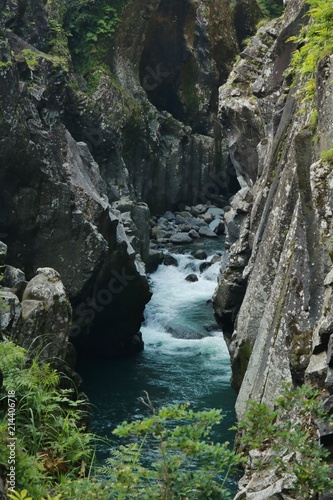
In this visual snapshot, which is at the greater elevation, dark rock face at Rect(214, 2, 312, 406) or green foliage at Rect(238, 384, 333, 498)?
dark rock face at Rect(214, 2, 312, 406)

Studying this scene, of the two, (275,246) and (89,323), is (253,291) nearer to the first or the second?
(275,246)

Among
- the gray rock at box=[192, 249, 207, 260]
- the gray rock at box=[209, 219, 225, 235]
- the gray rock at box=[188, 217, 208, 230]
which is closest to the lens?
the gray rock at box=[192, 249, 207, 260]

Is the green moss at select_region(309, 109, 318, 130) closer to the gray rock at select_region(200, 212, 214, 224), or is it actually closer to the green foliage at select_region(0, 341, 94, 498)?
the green foliage at select_region(0, 341, 94, 498)

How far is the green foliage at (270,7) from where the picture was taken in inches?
1857

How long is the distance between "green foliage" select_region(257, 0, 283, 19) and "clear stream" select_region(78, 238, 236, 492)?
883 inches

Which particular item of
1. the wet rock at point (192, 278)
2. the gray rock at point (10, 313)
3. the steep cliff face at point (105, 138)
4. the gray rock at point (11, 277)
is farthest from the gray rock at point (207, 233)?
the gray rock at point (10, 313)

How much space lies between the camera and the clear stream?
20578 millimetres

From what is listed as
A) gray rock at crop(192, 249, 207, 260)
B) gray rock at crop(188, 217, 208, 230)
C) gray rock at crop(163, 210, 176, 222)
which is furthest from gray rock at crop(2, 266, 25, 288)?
gray rock at crop(163, 210, 176, 222)

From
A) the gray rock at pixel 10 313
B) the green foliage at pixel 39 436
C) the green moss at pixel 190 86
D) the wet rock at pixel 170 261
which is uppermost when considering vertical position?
the green moss at pixel 190 86

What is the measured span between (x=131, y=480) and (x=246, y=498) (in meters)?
2.67

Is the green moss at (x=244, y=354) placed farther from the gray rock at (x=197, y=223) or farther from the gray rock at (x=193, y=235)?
the gray rock at (x=197, y=223)

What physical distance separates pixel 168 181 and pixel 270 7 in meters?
14.6

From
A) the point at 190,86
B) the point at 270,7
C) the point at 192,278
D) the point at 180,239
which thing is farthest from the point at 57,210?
the point at 270,7

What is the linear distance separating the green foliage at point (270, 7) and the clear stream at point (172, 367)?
2244 centimetres
